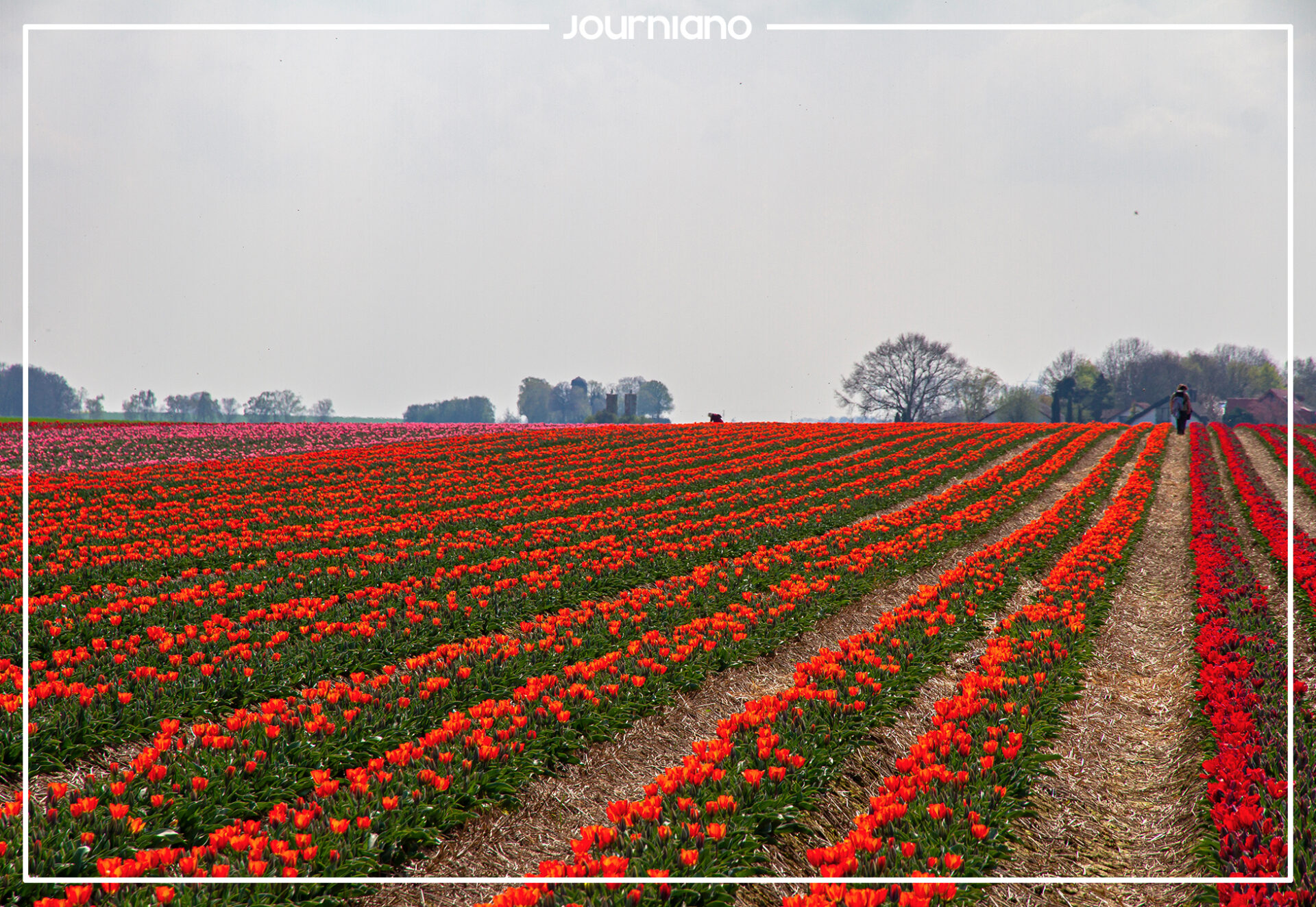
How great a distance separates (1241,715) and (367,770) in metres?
7.31

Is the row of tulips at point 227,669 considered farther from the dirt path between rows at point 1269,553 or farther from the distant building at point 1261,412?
the distant building at point 1261,412

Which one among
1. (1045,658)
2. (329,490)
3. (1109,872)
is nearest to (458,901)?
(1109,872)

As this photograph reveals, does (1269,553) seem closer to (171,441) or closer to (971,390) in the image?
(971,390)

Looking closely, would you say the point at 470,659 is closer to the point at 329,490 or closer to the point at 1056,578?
the point at 1056,578

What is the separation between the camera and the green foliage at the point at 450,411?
96500 mm

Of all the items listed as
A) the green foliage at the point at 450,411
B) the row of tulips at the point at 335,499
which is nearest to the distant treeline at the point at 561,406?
the green foliage at the point at 450,411

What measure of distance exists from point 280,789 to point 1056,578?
1087 centimetres

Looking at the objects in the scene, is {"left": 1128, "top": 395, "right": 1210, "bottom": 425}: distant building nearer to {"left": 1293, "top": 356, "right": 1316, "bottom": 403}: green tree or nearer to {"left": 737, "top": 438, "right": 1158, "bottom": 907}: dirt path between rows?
{"left": 1293, "top": 356, "right": 1316, "bottom": 403}: green tree

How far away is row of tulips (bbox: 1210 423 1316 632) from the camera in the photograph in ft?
33.7

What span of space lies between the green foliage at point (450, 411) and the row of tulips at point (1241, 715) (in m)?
90.1

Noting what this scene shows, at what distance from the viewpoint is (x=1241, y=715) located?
621cm

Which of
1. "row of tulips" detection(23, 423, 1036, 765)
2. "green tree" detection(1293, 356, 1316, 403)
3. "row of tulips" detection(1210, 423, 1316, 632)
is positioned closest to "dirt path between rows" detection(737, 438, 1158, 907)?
"row of tulips" detection(1210, 423, 1316, 632)

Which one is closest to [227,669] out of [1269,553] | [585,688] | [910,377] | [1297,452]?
[585,688]

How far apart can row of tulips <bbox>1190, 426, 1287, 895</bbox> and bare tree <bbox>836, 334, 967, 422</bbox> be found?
1234cm
